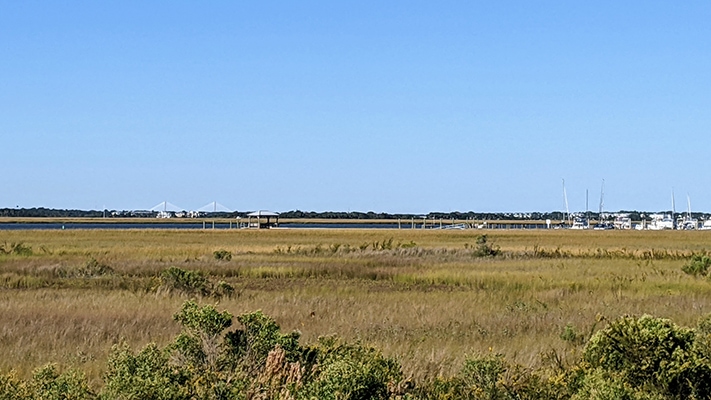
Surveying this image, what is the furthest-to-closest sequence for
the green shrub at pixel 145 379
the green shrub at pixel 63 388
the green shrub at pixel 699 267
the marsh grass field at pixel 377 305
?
the green shrub at pixel 699 267 < the marsh grass field at pixel 377 305 < the green shrub at pixel 63 388 < the green shrub at pixel 145 379

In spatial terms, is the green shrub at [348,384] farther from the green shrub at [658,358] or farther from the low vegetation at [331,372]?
the green shrub at [658,358]

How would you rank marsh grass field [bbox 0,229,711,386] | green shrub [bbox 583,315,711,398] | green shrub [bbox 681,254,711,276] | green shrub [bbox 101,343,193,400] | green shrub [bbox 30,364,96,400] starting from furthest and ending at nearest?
1. green shrub [bbox 681,254,711,276]
2. marsh grass field [bbox 0,229,711,386]
3. green shrub [bbox 583,315,711,398]
4. green shrub [bbox 30,364,96,400]
5. green shrub [bbox 101,343,193,400]

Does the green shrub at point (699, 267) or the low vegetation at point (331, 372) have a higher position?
the low vegetation at point (331, 372)

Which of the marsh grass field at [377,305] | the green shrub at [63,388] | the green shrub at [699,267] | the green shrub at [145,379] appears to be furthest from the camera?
the green shrub at [699,267]

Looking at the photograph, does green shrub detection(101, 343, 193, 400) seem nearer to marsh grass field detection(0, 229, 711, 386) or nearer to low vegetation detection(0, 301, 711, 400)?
low vegetation detection(0, 301, 711, 400)

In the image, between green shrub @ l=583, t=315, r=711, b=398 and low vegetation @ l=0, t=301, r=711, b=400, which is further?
green shrub @ l=583, t=315, r=711, b=398

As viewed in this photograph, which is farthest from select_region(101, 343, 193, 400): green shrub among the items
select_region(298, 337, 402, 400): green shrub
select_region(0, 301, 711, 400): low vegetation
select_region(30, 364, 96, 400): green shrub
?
select_region(298, 337, 402, 400): green shrub

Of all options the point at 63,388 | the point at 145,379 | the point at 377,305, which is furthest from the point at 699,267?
the point at 63,388

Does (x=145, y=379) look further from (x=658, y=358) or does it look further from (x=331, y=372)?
(x=658, y=358)

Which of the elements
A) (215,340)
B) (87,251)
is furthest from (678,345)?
(87,251)

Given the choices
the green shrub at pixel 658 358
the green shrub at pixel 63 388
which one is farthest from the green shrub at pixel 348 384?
the green shrub at pixel 658 358

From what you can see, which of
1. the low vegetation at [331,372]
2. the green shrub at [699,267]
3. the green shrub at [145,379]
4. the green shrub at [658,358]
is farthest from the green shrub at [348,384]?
the green shrub at [699,267]

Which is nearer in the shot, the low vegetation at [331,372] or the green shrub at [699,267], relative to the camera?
the low vegetation at [331,372]

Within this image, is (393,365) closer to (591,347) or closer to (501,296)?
(591,347)
